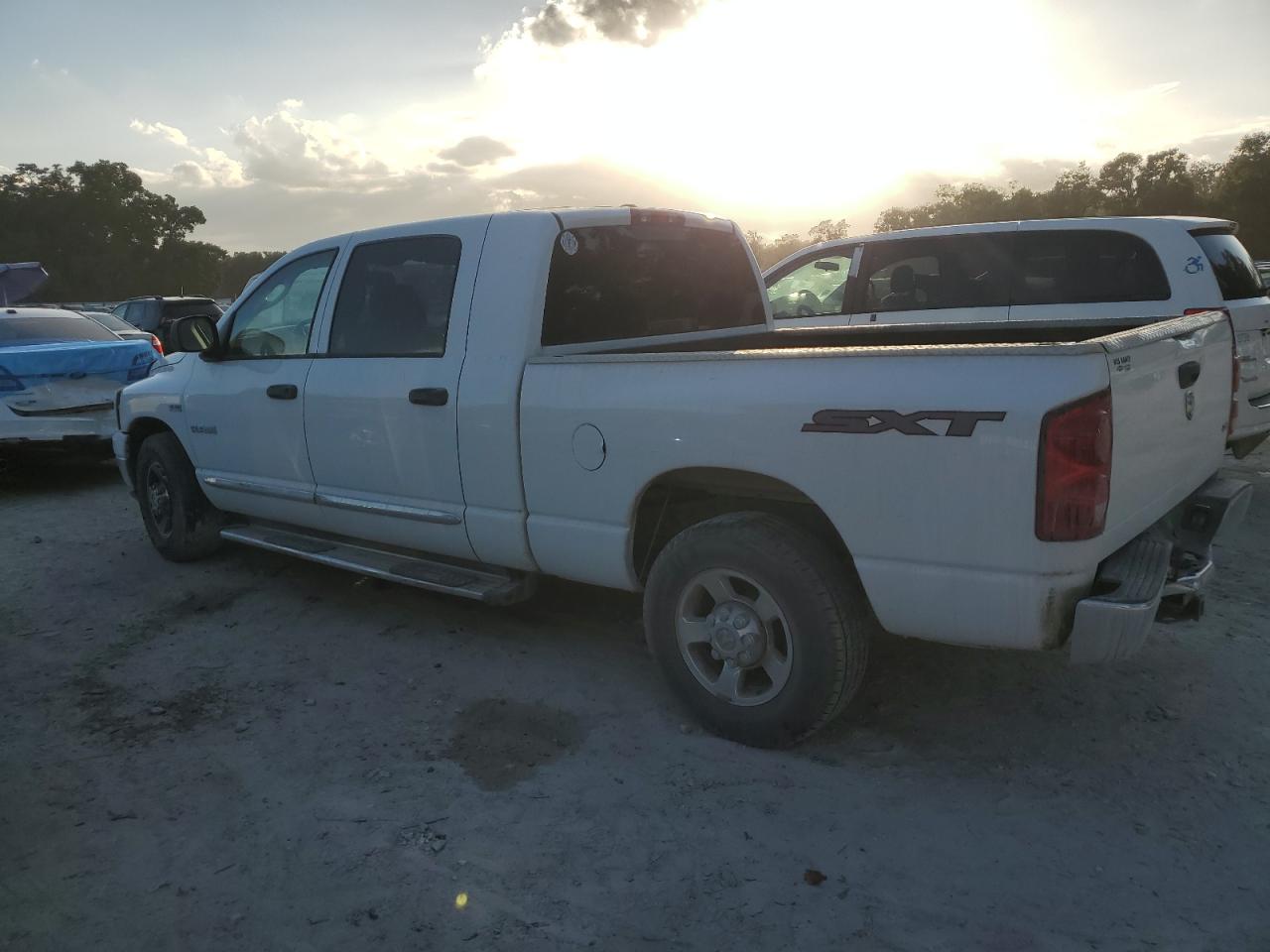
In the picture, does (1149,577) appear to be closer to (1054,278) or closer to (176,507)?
(1054,278)

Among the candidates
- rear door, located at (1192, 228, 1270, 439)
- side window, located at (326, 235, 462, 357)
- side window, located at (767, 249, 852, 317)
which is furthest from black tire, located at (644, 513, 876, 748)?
side window, located at (767, 249, 852, 317)

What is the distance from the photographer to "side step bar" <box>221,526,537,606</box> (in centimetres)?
415

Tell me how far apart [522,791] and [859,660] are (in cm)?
122

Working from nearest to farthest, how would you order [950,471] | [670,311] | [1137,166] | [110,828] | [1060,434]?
1. [1060,434]
2. [950,471]
3. [110,828]
4. [670,311]
5. [1137,166]

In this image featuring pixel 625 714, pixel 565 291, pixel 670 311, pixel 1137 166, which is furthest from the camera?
pixel 1137 166

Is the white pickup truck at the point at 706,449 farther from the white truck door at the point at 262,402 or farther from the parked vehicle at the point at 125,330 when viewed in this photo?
the parked vehicle at the point at 125,330

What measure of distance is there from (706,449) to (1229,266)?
4.98 metres

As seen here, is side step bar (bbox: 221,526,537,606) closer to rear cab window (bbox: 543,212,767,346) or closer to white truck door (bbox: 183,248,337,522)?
white truck door (bbox: 183,248,337,522)

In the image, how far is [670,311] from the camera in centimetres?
456

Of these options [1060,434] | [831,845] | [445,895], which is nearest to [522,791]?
[445,895]

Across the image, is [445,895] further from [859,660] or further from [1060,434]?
[1060,434]

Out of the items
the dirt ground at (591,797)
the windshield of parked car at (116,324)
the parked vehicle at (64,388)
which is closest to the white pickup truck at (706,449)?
the dirt ground at (591,797)

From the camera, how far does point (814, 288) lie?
8422 millimetres

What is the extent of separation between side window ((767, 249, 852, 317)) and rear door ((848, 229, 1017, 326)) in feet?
0.85
